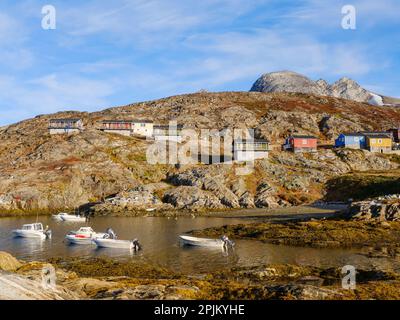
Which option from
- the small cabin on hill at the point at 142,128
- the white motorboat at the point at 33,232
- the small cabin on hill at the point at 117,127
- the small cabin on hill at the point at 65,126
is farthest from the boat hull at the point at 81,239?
the small cabin on hill at the point at 142,128

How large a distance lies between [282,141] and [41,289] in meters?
159

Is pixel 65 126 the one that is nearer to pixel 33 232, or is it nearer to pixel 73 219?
pixel 73 219

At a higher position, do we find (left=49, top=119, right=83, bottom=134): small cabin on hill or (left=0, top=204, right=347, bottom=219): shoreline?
(left=49, top=119, right=83, bottom=134): small cabin on hill

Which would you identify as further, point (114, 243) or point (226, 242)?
point (114, 243)

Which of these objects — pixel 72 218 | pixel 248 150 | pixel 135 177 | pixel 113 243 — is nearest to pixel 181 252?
pixel 113 243

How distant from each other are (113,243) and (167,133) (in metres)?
105

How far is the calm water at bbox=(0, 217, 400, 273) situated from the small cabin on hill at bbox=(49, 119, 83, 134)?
85670 millimetres

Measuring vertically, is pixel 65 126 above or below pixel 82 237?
above

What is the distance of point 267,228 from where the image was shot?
71875 millimetres

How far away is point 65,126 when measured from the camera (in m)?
166

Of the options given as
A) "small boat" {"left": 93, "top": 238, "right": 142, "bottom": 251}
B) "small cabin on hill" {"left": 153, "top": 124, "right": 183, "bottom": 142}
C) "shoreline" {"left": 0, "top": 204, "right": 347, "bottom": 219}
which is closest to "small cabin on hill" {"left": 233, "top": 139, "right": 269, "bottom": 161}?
"small cabin on hill" {"left": 153, "top": 124, "right": 183, "bottom": 142}

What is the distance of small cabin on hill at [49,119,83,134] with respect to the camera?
165 m

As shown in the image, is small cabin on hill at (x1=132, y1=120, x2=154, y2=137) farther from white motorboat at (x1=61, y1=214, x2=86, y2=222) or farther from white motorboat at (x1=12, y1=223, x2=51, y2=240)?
white motorboat at (x1=12, y1=223, x2=51, y2=240)

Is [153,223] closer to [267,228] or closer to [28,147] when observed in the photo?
[267,228]
